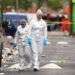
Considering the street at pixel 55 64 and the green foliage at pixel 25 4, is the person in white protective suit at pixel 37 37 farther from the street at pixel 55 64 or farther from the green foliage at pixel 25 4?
the green foliage at pixel 25 4

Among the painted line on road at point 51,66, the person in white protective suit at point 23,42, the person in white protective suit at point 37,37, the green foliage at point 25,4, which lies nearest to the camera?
the person in white protective suit at point 37,37

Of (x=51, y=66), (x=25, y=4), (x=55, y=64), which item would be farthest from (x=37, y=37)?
(x=25, y=4)

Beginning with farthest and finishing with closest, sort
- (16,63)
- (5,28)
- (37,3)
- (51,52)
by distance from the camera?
(37,3), (5,28), (51,52), (16,63)

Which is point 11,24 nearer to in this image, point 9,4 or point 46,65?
point 9,4

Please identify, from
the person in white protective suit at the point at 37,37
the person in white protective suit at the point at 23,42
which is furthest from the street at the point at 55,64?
the person in white protective suit at the point at 37,37

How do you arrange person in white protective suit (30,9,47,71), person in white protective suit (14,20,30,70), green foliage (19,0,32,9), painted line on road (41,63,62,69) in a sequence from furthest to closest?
green foliage (19,0,32,9), painted line on road (41,63,62,69), person in white protective suit (14,20,30,70), person in white protective suit (30,9,47,71)

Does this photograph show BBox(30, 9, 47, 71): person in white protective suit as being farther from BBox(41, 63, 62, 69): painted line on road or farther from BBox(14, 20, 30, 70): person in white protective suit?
BBox(41, 63, 62, 69): painted line on road

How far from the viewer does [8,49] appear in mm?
18672

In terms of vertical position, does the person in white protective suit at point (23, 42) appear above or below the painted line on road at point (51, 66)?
above

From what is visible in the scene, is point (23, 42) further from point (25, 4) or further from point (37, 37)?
point (25, 4)

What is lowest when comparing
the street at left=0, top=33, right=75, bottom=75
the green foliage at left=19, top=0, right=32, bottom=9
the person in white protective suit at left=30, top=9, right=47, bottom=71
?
the street at left=0, top=33, right=75, bottom=75

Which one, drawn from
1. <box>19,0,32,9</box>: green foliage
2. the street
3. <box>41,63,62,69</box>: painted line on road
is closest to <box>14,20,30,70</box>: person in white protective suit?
the street

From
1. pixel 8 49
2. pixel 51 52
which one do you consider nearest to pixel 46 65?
pixel 8 49

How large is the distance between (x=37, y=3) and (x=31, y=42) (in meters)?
20.2
